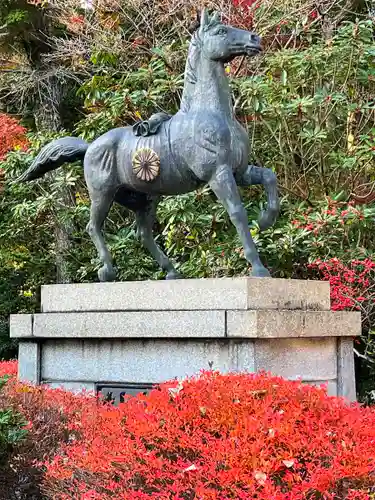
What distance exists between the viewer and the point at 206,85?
6.50 meters

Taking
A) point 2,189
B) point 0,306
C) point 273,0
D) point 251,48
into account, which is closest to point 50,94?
point 2,189

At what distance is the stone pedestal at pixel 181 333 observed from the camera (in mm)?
5746

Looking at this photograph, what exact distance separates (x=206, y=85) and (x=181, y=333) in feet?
6.86

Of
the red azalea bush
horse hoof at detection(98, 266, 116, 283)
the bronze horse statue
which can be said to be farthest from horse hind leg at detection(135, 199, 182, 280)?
the red azalea bush

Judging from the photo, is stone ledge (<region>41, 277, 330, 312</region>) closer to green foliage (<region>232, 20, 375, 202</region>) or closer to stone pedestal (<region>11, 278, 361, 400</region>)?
stone pedestal (<region>11, 278, 361, 400</region>)

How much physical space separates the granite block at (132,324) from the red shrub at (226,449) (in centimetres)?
148

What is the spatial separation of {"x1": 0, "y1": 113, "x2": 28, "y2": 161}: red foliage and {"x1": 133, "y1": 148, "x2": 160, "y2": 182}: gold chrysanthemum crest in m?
7.24

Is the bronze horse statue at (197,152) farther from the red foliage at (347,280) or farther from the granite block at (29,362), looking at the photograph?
the red foliage at (347,280)

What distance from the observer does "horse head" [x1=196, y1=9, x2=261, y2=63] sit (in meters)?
6.32

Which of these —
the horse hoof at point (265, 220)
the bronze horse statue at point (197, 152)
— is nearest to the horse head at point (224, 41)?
the bronze horse statue at point (197, 152)

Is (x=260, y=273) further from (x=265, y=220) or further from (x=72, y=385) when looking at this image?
(x=72, y=385)

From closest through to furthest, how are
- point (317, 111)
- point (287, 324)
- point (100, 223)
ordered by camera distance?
point (287, 324), point (100, 223), point (317, 111)

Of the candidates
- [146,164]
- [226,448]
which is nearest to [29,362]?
[146,164]

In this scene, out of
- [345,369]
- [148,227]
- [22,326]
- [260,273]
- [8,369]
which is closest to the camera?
[260,273]
